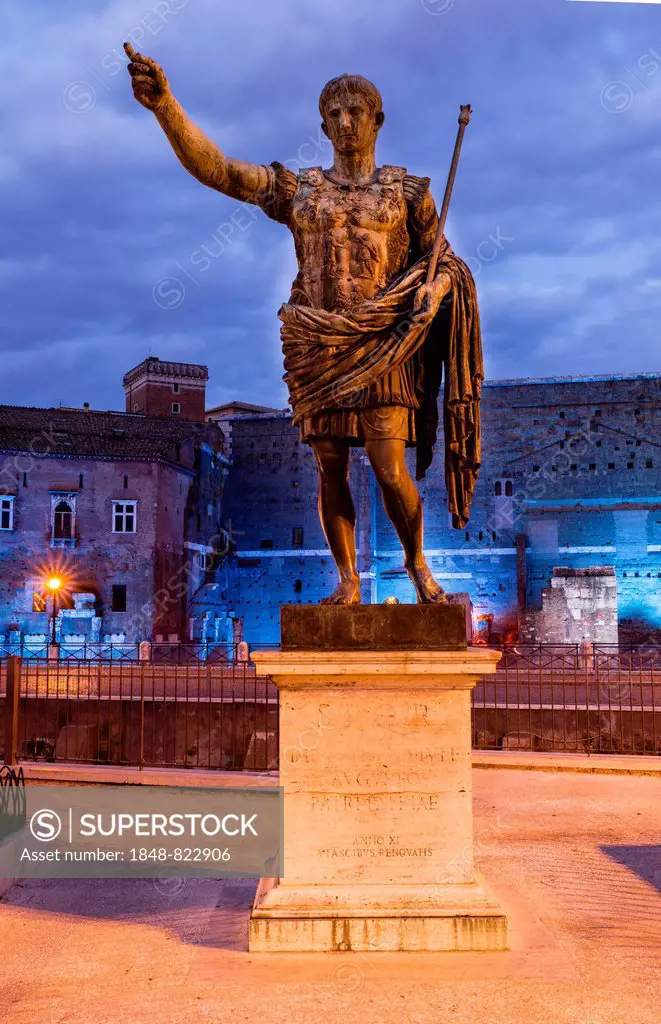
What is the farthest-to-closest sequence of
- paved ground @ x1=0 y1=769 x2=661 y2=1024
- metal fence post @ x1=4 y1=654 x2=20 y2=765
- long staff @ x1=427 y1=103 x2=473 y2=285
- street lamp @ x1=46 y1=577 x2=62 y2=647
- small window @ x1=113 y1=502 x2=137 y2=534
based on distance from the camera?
small window @ x1=113 y1=502 x2=137 y2=534 < street lamp @ x1=46 y1=577 x2=62 y2=647 < metal fence post @ x1=4 y1=654 x2=20 y2=765 < long staff @ x1=427 y1=103 x2=473 y2=285 < paved ground @ x1=0 y1=769 x2=661 y2=1024

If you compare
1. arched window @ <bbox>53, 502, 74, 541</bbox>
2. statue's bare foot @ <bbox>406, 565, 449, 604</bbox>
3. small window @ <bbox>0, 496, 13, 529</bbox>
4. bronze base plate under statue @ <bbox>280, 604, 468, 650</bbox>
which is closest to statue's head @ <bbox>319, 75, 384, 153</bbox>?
statue's bare foot @ <bbox>406, 565, 449, 604</bbox>

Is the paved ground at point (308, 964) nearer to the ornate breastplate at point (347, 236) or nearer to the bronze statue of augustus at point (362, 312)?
the bronze statue of augustus at point (362, 312)

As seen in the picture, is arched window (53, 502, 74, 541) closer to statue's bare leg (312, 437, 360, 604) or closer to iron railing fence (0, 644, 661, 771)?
iron railing fence (0, 644, 661, 771)

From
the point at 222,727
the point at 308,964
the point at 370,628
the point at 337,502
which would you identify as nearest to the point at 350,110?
the point at 337,502

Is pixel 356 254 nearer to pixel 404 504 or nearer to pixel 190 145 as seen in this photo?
pixel 190 145

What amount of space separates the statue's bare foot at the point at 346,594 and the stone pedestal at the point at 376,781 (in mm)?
349

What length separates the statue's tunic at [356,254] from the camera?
4359mm

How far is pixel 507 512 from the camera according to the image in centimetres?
4622

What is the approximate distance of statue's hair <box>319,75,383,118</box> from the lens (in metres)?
4.41

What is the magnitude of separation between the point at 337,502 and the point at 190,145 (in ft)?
6.25

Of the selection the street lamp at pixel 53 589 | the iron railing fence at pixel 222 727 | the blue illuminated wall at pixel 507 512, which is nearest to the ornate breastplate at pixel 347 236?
the iron railing fence at pixel 222 727

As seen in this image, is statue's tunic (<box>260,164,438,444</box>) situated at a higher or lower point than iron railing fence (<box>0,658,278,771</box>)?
higher

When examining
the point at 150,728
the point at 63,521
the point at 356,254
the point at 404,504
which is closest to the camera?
the point at 356,254

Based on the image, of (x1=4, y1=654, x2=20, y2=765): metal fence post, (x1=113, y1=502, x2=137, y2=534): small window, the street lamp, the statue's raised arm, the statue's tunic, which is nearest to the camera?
the statue's raised arm
